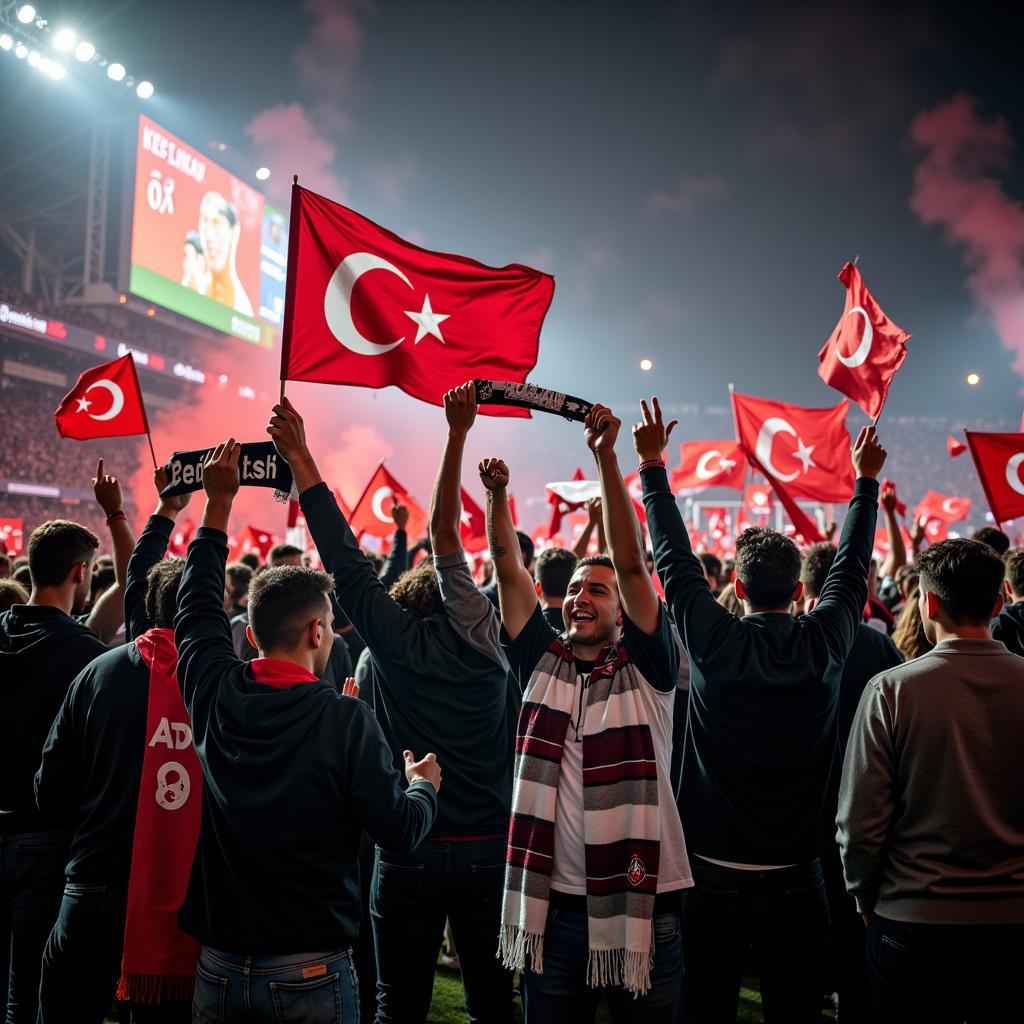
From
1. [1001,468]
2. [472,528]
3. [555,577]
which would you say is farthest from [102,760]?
[472,528]

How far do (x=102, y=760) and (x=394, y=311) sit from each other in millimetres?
2495

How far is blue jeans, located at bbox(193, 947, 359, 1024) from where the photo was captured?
247cm

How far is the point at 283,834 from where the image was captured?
252 centimetres

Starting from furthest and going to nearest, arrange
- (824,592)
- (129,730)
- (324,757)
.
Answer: (824,592) < (129,730) < (324,757)

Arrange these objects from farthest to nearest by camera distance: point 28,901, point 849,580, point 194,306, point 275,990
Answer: point 194,306, point 28,901, point 849,580, point 275,990

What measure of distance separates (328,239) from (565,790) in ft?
9.47

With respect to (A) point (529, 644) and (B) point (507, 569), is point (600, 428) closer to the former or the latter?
(B) point (507, 569)

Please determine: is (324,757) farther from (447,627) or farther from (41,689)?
(41,689)

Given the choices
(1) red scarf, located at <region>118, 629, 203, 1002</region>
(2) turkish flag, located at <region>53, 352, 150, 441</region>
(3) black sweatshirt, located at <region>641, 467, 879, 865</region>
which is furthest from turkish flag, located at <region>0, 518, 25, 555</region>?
(3) black sweatshirt, located at <region>641, 467, 879, 865</region>

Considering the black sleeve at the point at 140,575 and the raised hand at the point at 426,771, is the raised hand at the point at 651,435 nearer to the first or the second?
the raised hand at the point at 426,771

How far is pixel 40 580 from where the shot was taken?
385 cm

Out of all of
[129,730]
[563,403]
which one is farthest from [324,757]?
[563,403]

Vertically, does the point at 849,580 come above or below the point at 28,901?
above

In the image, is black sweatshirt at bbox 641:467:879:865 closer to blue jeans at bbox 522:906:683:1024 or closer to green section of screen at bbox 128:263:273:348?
blue jeans at bbox 522:906:683:1024
